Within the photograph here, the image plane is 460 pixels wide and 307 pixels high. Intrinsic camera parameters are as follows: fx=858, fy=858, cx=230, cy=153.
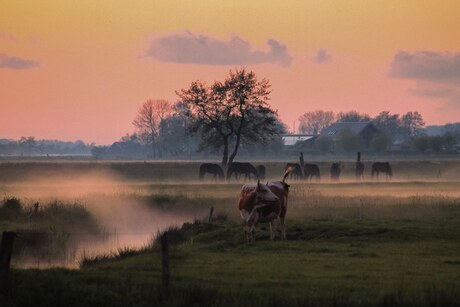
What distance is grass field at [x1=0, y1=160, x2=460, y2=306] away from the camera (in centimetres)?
2141

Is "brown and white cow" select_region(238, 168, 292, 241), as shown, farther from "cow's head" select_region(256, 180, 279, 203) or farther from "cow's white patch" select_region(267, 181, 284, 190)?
"cow's white patch" select_region(267, 181, 284, 190)

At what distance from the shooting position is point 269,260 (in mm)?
27016

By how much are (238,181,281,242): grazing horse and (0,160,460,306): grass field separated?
79 cm

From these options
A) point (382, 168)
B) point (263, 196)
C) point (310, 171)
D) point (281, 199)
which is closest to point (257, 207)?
point (263, 196)

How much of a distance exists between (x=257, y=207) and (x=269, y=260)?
16.5 ft

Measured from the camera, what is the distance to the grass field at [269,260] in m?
21.4

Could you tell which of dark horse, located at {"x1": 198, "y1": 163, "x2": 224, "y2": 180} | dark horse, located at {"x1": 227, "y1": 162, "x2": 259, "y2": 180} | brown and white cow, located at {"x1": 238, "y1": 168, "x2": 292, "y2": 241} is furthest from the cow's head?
dark horse, located at {"x1": 198, "y1": 163, "x2": 224, "y2": 180}

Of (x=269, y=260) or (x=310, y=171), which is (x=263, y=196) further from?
(x=310, y=171)

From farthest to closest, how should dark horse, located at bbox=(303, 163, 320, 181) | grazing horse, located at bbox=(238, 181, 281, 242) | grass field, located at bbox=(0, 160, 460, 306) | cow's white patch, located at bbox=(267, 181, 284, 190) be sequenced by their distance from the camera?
1. dark horse, located at bbox=(303, 163, 320, 181)
2. cow's white patch, located at bbox=(267, 181, 284, 190)
3. grazing horse, located at bbox=(238, 181, 281, 242)
4. grass field, located at bbox=(0, 160, 460, 306)

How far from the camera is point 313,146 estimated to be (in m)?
199

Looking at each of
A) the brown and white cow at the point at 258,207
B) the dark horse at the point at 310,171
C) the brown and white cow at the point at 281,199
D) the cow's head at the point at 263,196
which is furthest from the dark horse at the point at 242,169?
the cow's head at the point at 263,196

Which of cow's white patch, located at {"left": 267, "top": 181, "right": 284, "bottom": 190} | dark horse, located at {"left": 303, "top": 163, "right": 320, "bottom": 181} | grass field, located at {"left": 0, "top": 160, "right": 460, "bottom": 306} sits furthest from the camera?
dark horse, located at {"left": 303, "top": 163, "right": 320, "bottom": 181}

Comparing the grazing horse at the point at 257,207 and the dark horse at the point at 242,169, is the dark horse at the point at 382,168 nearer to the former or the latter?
the dark horse at the point at 242,169

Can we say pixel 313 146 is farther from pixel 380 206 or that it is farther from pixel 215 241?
pixel 215 241
